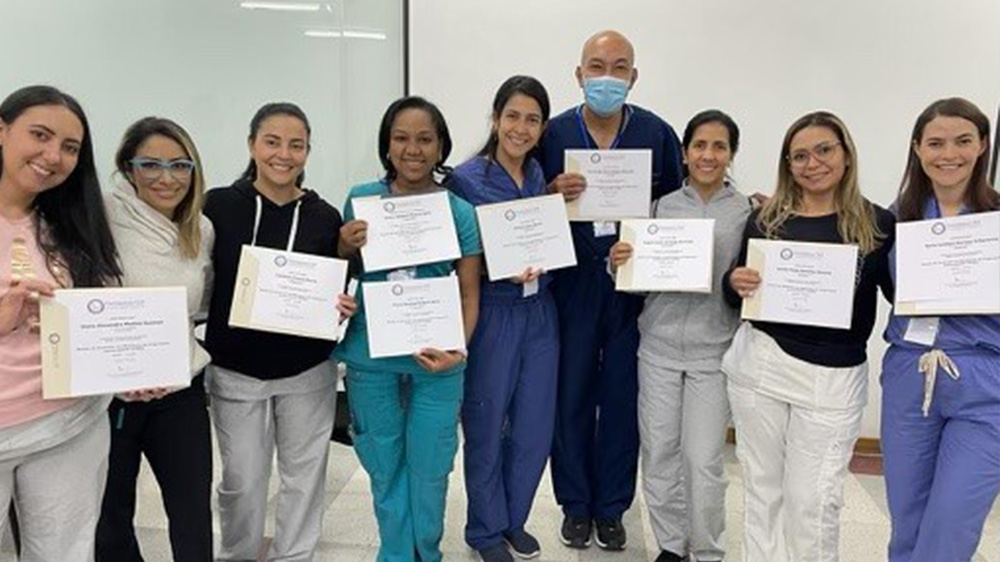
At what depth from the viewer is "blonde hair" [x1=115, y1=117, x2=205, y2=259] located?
5.52 feet

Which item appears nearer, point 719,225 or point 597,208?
point 719,225

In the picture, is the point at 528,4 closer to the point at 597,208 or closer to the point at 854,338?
the point at 597,208

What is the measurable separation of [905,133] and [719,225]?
168 centimetres

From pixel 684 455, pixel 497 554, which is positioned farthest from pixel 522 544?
pixel 684 455

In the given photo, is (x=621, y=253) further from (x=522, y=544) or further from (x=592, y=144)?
(x=522, y=544)

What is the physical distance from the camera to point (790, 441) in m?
1.84

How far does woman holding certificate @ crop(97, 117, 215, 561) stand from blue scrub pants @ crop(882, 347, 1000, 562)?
1703mm

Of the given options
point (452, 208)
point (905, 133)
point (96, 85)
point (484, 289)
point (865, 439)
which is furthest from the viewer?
point (865, 439)

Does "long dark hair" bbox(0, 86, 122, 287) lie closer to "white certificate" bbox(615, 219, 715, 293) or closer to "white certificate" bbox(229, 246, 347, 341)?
"white certificate" bbox(229, 246, 347, 341)

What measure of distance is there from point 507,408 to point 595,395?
36cm

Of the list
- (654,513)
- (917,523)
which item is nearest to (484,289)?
(654,513)

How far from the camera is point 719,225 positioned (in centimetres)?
202

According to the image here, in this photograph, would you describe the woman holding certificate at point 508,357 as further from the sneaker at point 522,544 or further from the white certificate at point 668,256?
the white certificate at point 668,256

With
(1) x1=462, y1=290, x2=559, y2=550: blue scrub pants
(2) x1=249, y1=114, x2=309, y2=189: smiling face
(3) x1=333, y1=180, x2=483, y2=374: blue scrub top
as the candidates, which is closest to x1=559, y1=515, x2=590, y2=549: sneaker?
(1) x1=462, y1=290, x2=559, y2=550: blue scrub pants
